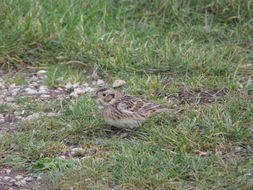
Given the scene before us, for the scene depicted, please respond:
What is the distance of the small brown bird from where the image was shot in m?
6.96

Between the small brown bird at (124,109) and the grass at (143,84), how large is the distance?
0.10 meters

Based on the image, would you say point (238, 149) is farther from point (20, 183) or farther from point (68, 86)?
point (68, 86)

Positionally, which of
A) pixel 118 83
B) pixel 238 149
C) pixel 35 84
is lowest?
pixel 35 84

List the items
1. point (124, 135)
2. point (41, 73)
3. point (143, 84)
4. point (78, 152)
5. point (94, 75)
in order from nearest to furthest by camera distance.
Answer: point (78, 152) < point (124, 135) < point (143, 84) < point (94, 75) < point (41, 73)

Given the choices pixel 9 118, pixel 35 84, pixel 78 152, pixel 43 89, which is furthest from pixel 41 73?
pixel 78 152

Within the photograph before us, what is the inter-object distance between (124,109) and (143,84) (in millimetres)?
1079

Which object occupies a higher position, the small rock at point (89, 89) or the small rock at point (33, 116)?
the small rock at point (33, 116)

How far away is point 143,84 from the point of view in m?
8.05

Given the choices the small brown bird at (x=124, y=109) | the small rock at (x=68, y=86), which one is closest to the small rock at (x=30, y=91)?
the small rock at (x=68, y=86)

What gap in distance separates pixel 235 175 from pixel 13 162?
200 centimetres

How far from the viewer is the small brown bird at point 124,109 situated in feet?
22.8

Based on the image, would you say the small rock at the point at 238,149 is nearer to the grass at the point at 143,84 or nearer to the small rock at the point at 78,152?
the grass at the point at 143,84

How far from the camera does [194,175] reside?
5.86 m

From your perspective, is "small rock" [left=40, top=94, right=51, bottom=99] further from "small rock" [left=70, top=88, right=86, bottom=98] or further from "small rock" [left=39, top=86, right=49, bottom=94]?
"small rock" [left=70, top=88, right=86, bottom=98]
